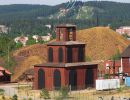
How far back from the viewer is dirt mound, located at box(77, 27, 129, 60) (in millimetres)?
128625

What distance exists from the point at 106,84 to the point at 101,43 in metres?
65.9

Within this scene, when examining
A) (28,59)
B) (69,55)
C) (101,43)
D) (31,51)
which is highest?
(69,55)

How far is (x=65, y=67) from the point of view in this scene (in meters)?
69.0

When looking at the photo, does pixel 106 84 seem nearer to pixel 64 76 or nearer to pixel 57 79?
pixel 64 76

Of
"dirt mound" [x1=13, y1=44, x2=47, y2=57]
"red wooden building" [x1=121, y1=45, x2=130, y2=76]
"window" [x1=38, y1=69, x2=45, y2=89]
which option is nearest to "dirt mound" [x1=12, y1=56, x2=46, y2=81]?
"dirt mound" [x1=13, y1=44, x2=47, y2=57]

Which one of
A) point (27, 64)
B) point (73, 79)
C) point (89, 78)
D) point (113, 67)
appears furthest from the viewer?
point (27, 64)

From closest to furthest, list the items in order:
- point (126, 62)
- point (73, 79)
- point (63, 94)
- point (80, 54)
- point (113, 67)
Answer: point (63, 94) < point (73, 79) < point (80, 54) < point (126, 62) < point (113, 67)

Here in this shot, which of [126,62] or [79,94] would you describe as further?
[126,62]

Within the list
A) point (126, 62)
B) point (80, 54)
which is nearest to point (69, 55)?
point (80, 54)

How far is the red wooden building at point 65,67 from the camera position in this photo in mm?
69812

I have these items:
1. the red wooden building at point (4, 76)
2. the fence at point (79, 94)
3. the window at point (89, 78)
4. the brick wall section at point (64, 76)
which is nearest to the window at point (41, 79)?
the brick wall section at point (64, 76)

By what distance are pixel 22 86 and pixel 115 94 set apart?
51.8 ft

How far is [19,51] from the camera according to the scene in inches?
5285

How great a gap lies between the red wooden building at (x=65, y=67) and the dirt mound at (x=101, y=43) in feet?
173
